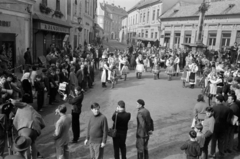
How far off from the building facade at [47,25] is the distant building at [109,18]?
191ft

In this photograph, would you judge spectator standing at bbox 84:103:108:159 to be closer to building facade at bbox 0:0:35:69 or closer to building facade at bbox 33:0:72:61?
building facade at bbox 0:0:35:69

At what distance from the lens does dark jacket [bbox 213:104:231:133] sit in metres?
5.80

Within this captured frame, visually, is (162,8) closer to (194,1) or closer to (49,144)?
(194,1)

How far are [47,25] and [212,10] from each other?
912 inches

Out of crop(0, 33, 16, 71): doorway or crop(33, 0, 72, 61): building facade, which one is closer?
crop(0, 33, 16, 71): doorway

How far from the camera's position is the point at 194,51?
2248 cm

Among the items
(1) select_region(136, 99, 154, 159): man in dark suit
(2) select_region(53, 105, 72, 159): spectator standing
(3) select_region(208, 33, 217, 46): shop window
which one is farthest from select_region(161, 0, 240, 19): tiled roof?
(2) select_region(53, 105, 72, 159): spectator standing

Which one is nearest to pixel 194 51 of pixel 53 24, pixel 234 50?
pixel 234 50

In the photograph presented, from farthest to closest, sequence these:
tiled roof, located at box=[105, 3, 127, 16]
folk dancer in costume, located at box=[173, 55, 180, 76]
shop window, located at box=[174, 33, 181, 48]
A: tiled roof, located at box=[105, 3, 127, 16] → shop window, located at box=[174, 33, 181, 48] → folk dancer in costume, located at box=[173, 55, 180, 76]

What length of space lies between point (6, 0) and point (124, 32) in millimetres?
54938

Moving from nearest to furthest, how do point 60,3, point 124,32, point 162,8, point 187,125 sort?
point 187,125, point 60,3, point 162,8, point 124,32

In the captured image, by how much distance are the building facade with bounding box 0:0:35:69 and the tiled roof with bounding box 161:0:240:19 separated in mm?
23197

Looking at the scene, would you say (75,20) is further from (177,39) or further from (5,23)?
(177,39)

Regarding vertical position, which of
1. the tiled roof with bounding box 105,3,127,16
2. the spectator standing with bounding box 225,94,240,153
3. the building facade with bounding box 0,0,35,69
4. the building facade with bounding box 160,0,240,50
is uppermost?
the tiled roof with bounding box 105,3,127,16
